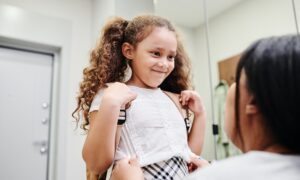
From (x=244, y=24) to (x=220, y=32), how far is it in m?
0.15

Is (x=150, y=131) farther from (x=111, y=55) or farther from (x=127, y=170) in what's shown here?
(x=111, y=55)

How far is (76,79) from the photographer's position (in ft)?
Answer: 7.02

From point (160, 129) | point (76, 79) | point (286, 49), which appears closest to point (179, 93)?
point (160, 129)

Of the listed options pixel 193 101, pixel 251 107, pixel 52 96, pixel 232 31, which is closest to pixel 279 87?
pixel 251 107

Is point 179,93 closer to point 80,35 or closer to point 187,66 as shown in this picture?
point 187,66

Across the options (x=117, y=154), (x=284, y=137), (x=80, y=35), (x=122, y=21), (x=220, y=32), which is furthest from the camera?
(x=80, y=35)

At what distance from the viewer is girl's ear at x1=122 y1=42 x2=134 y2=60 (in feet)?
2.84

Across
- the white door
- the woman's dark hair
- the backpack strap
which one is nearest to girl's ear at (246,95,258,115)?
the woman's dark hair

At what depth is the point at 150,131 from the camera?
0.73 metres

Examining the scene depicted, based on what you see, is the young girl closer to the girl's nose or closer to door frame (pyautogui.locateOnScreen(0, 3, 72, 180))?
the girl's nose

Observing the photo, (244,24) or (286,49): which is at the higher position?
(244,24)

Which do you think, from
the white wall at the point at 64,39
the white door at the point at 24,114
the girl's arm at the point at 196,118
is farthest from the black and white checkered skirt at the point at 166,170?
the white door at the point at 24,114

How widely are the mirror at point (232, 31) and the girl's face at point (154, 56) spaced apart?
583 mm

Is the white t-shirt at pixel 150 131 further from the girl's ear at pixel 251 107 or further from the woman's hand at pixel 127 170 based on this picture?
the girl's ear at pixel 251 107
